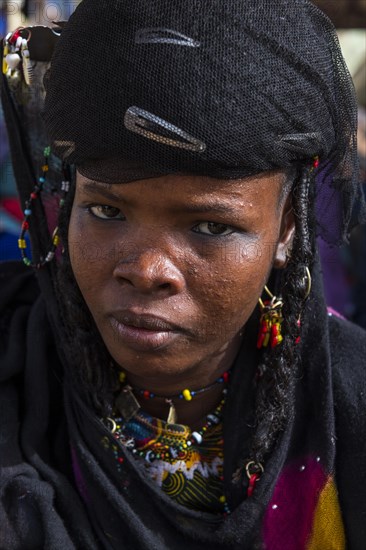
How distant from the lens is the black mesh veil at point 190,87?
1370 millimetres

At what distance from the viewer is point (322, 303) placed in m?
1.78

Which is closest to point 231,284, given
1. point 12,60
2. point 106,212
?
point 106,212

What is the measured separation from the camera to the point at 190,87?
136cm

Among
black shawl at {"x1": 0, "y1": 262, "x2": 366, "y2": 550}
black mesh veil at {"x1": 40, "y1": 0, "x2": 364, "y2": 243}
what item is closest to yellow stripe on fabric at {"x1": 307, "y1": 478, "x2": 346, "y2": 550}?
black shawl at {"x1": 0, "y1": 262, "x2": 366, "y2": 550}

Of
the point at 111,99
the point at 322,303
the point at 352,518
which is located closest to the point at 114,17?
the point at 111,99

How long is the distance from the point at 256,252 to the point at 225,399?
0.46 m

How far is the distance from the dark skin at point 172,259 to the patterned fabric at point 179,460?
0.23 meters

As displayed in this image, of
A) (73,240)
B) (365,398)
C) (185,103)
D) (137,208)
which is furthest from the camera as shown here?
(365,398)

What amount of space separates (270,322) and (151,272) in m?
0.43

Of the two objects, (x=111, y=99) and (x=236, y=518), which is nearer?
(x=111, y=99)

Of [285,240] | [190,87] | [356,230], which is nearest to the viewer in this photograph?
[190,87]

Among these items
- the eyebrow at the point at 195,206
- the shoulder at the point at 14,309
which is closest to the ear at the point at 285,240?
the eyebrow at the point at 195,206

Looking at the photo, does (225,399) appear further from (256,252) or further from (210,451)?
(256,252)

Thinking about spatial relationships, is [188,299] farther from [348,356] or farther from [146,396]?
[348,356]
